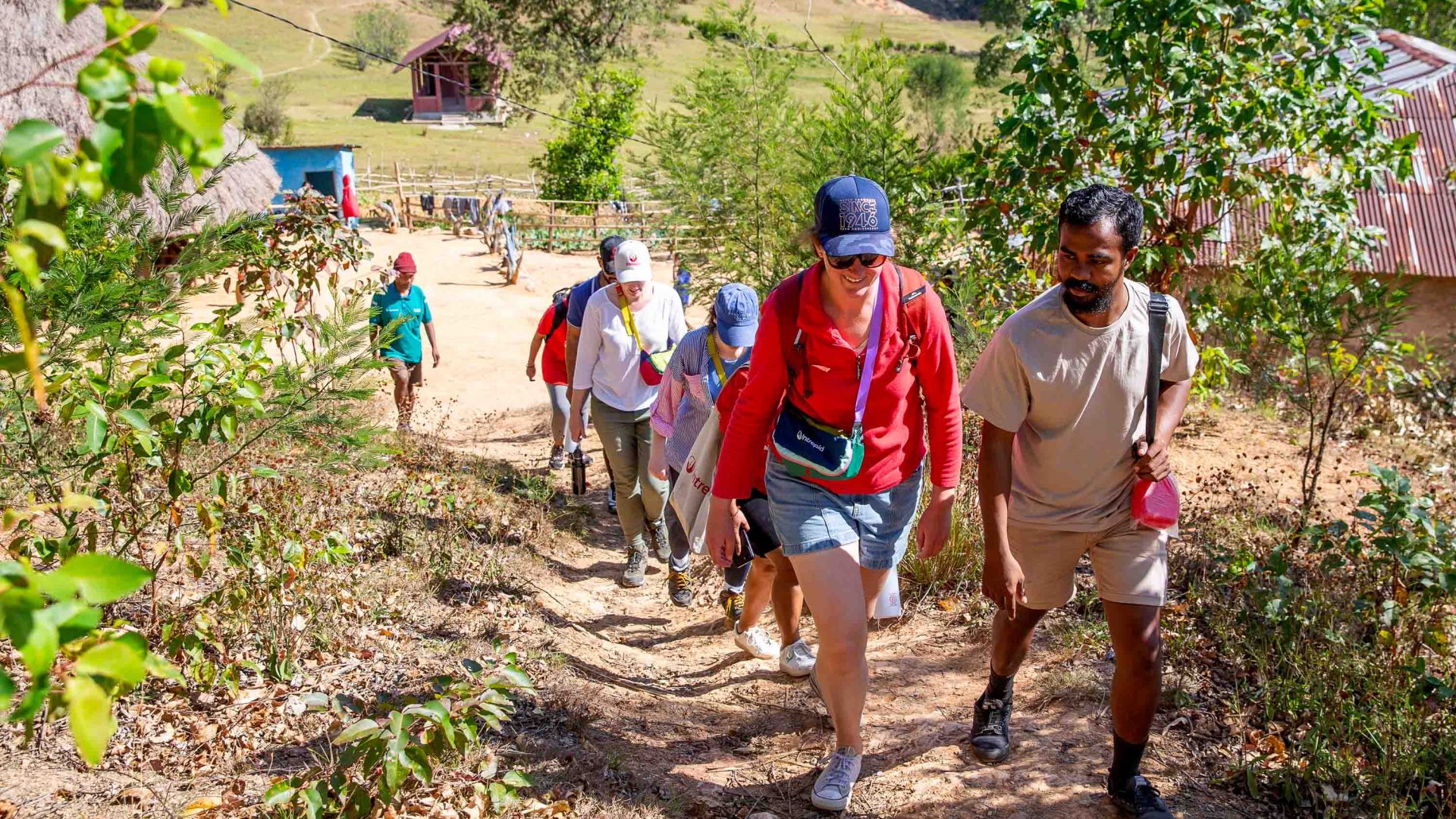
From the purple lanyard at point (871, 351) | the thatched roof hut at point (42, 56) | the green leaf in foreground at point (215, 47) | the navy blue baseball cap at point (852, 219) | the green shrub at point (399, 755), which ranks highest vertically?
the thatched roof hut at point (42, 56)

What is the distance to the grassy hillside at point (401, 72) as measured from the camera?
1841 inches

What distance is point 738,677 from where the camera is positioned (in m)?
4.96

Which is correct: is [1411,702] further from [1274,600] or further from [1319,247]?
[1319,247]

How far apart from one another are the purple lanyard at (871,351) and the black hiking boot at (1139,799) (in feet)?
4.65

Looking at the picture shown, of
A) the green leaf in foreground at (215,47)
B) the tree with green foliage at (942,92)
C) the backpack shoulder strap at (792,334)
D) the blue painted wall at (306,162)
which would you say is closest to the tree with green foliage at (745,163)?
the backpack shoulder strap at (792,334)

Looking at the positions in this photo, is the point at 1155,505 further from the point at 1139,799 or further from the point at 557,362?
the point at 557,362

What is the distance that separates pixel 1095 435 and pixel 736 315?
174 cm

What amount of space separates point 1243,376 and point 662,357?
25.4 feet

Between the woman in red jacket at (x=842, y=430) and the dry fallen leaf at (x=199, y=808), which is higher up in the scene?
the woman in red jacket at (x=842, y=430)

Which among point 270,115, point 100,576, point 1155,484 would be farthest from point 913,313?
point 270,115

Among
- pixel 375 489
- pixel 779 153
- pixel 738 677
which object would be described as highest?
pixel 779 153

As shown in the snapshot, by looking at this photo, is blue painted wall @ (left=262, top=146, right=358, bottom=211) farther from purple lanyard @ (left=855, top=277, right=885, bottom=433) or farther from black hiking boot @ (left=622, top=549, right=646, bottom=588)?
purple lanyard @ (left=855, top=277, right=885, bottom=433)

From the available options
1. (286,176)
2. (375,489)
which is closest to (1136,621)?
(375,489)

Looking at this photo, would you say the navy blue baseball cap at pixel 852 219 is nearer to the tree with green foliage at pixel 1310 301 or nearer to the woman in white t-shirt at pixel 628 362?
the woman in white t-shirt at pixel 628 362
